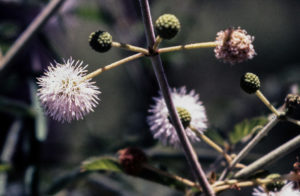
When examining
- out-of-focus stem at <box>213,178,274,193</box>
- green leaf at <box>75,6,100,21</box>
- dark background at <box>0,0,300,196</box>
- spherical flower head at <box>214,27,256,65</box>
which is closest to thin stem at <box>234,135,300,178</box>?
out-of-focus stem at <box>213,178,274,193</box>

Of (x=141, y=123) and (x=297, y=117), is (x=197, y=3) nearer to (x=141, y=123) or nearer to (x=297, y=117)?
(x=141, y=123)

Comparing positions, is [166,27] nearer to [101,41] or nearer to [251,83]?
[101,41]

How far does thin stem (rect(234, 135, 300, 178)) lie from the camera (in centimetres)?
116

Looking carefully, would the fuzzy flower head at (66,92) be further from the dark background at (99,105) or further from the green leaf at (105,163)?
the dark background at (99,105)

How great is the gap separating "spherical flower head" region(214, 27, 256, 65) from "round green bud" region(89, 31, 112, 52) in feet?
1.09

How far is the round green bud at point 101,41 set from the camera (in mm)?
1115

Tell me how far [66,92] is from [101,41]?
234 mm

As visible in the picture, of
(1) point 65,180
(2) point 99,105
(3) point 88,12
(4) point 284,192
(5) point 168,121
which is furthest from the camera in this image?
(2) point 99,105

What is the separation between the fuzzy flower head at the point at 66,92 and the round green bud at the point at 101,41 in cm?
11

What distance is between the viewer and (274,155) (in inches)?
47.0

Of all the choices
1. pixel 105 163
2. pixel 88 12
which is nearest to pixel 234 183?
pixel 105 163

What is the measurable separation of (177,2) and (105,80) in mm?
2273

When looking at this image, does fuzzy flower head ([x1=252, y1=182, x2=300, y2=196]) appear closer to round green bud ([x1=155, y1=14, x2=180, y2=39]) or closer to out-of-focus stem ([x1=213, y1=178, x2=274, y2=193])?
out-of-focus stem ([x1=213, y1=178, x2=274, y2=193])

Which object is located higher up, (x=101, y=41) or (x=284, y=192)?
(x=101, y=41)
